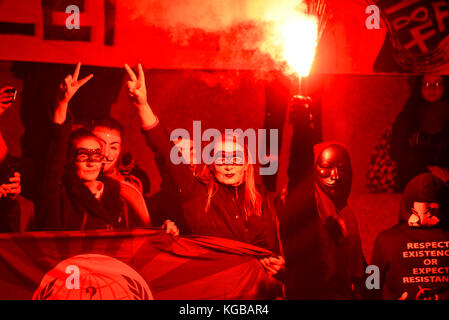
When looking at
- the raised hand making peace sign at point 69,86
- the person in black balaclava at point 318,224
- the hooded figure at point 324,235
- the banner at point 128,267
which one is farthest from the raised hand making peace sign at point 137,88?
the hooded figure at point 324,235

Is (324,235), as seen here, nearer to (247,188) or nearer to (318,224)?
(318,224)

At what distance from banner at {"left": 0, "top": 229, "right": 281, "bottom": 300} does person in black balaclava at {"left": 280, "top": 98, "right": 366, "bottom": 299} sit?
236mm

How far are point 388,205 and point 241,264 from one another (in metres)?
1.18

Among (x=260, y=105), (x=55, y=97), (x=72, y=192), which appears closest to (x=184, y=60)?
(x=260, y=105)

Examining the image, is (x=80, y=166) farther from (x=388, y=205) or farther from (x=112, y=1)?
(x=388, y=205)

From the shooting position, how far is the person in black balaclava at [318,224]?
3.80m

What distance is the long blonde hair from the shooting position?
12.4 feet

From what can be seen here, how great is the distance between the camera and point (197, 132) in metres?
3.79

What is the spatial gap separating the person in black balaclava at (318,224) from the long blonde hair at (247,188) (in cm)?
21

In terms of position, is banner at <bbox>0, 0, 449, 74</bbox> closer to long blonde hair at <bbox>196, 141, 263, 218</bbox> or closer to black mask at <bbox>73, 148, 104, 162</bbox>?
black mask at <bbox>73, 148, 104, 162</bbox>

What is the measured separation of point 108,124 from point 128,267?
3.34 feet

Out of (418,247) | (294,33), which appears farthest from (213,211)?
(418,247)

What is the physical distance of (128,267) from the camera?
3.69 metres

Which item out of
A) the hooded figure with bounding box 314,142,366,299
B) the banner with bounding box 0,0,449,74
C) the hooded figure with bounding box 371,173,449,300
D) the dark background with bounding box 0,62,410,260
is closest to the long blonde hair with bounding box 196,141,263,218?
the dark background with bounding box 0,62,410,260
